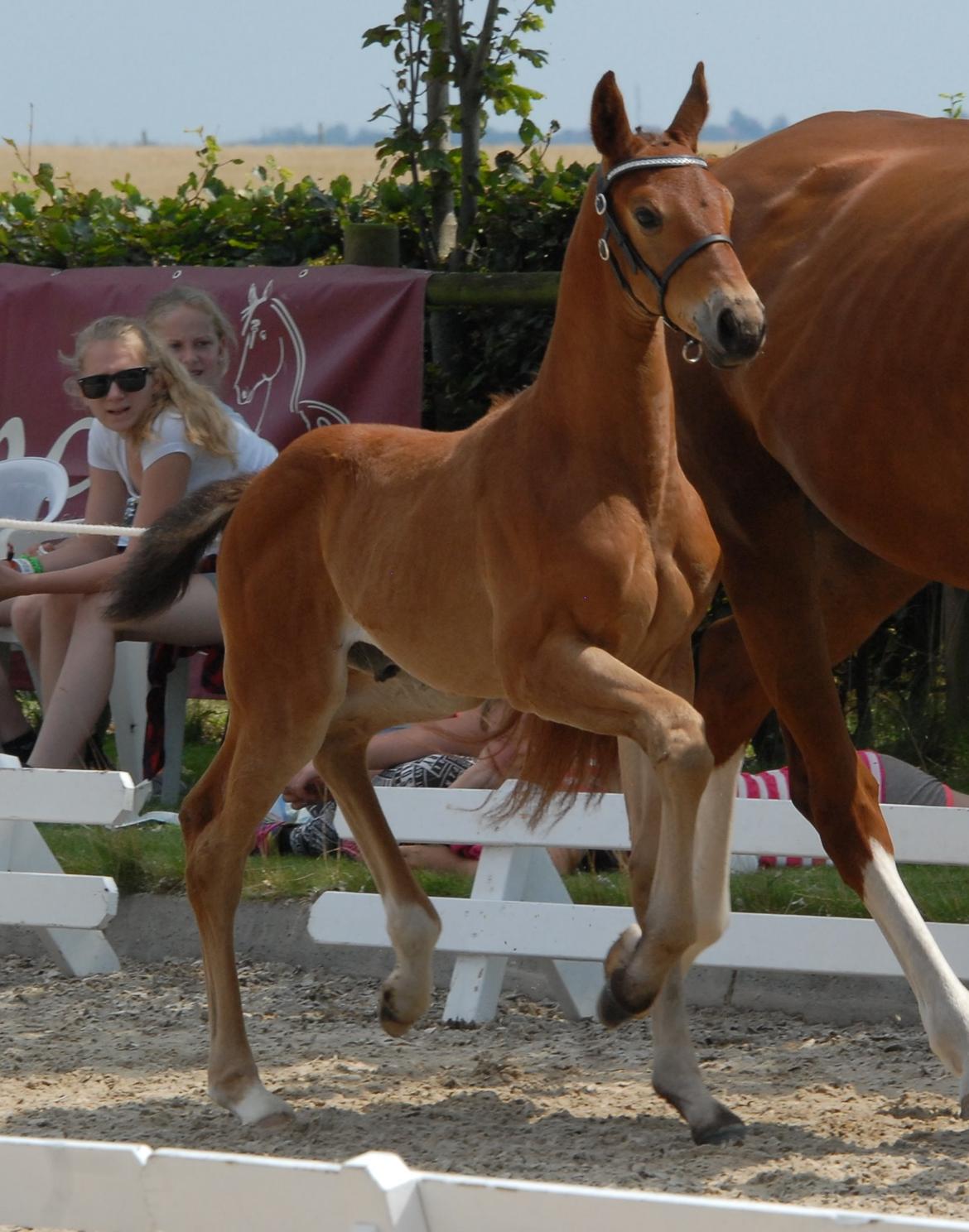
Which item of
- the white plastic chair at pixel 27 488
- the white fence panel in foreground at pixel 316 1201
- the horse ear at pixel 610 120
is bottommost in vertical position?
A: the white fence panel in foreground at pixel 316 1201

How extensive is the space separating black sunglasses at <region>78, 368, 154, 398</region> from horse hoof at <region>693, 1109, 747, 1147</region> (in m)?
3.39

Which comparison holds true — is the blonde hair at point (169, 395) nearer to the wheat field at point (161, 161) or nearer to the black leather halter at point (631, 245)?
the black leather halter at point (631, 245)

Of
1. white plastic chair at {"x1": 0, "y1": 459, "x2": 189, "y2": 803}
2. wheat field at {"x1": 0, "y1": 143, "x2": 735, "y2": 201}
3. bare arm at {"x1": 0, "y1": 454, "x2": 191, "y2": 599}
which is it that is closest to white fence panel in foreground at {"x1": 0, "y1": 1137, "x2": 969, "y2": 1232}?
bare arm at {"x1": 0, "y1": 454, "x2": 191, "y2": 599}

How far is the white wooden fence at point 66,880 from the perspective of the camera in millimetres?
4633

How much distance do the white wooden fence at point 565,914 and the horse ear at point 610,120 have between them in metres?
1.81

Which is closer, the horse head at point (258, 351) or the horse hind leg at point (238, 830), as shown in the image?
the horse hind leg at point (238, 830)

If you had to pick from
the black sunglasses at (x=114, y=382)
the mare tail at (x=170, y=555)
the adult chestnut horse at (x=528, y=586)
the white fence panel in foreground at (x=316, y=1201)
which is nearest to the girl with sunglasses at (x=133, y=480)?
the black sunglasses at (x=114, y=382)

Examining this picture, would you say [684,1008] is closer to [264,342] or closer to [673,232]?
[673,232]

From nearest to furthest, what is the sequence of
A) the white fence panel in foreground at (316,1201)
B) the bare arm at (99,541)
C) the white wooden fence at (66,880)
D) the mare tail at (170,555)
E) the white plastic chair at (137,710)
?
1. the white fence panel in foreground at (316,1201)
2. the mare tail at (170,555)
3. the white wooden fence at (66,880)
4. the bare arm at (99,541)
5. the white plastic chair at (137,710)

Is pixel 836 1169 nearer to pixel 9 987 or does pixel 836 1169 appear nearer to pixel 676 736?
pixel 676 736

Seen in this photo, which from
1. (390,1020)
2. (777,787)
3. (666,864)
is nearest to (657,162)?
(666,864)

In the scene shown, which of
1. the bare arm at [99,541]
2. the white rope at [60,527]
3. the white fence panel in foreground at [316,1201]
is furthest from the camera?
the bare arm at [99,541]

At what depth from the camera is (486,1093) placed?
370 centimetres

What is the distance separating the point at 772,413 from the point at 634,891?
1.04m
